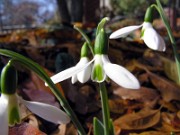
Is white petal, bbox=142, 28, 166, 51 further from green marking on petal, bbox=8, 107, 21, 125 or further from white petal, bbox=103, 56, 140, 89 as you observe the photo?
green marking on petal, bbox=8, 107, 21, 125

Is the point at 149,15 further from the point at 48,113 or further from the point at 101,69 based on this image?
the point at 48,113

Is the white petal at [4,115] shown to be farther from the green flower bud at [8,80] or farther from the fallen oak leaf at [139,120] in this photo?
the fallen oak leaf at [139,120]

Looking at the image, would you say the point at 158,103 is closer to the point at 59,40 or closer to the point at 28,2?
the point at 59,40

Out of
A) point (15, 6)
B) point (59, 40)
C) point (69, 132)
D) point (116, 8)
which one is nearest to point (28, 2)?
point (15, 6)

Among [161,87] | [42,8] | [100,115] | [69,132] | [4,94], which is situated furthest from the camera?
[42,8]

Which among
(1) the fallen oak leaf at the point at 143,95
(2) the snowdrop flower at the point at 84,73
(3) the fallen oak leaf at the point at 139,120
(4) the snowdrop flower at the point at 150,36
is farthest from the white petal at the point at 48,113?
(1) the fallen oak leaf at the point at 143,95

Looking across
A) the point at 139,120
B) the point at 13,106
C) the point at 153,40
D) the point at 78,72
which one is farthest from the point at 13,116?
the point at 139,120
